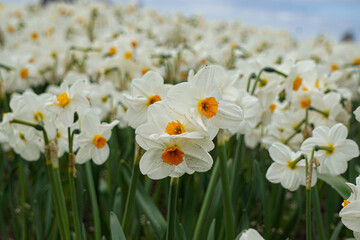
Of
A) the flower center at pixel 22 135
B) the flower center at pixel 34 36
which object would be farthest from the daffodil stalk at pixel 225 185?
the flower center at pixel 34 36

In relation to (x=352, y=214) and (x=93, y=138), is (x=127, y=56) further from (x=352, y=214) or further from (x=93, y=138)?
(x=352, y=214)

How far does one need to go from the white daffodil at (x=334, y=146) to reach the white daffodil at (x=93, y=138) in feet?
2.48

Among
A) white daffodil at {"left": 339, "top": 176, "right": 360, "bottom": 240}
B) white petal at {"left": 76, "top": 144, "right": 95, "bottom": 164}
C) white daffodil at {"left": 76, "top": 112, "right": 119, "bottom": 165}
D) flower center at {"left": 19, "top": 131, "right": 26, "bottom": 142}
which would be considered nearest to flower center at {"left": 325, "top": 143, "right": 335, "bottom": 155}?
white daffodil at {"left": 339, "top": 176, "right": 360, "bottom": 240}

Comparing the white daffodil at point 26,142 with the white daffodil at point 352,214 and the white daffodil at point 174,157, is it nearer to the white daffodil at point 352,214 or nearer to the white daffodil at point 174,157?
the white daffodil at point 174,157

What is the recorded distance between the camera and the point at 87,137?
1473mm

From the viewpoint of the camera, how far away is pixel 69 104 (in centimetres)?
147

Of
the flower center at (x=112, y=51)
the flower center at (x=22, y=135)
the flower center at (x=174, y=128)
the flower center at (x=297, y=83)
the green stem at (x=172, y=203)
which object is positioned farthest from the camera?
the flower center at (x=112, y=51)

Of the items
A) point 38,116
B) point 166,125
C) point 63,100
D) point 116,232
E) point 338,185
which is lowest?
point 116,232

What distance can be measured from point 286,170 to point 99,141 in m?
0.73

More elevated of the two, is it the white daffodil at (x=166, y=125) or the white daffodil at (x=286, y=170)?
the white daffodil at (x=166, y=125)

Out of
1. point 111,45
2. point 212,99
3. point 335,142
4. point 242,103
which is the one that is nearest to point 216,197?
point 242,103

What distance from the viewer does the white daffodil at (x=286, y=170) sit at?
4.82ft

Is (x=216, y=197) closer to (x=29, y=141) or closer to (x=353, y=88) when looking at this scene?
(x=29, y=141)

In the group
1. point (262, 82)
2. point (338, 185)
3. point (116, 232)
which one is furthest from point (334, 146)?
point (116, 232)
